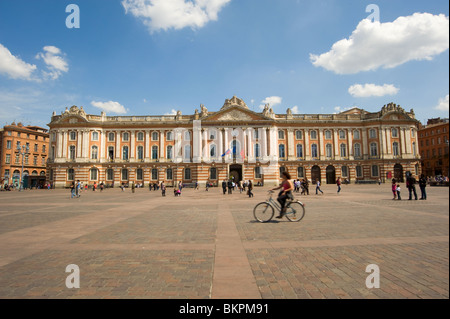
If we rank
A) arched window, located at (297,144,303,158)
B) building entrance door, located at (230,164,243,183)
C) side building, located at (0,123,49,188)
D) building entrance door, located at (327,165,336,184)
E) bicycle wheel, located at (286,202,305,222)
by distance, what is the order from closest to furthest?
bicycle wheel, located at (286,202,305,222) < building entrance door, located at (230,164,243,183) < building entrance door, located at (327,165,336,184) < arched window, located at (297,144,303,158) < side building, located at (0,123,49,188)

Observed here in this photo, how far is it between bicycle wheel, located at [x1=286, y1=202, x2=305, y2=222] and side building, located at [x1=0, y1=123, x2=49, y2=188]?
191ft

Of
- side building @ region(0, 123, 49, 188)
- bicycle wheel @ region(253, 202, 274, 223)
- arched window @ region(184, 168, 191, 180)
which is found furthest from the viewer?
side building @ region(0, 123, 49, 188)

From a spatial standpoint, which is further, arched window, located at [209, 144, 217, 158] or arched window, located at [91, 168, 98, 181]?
arched window, located at [209, 144, 217, 158]

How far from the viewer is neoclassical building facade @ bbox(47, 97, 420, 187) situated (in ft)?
151

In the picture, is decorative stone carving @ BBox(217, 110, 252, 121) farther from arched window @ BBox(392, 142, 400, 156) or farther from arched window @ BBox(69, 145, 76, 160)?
arched window @ BBox(69, 145, 76, 160)

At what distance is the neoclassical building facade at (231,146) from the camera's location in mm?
46062

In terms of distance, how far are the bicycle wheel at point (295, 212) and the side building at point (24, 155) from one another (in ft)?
191

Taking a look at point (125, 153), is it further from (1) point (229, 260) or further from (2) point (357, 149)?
(1) point (229, 260)

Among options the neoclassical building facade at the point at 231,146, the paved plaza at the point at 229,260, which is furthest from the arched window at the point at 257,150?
the paved plaza at the point at 229,260

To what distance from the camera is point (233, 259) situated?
5254mm

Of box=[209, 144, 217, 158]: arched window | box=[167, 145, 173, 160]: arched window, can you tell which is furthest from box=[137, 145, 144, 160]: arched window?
box=[209, 144, 217, 158]: arched window

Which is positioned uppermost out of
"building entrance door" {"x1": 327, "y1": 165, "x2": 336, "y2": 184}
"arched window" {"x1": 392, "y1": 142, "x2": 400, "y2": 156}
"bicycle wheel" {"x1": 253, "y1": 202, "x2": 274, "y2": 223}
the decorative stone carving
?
the decorative stone carving
